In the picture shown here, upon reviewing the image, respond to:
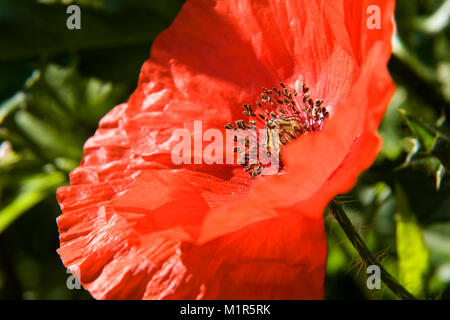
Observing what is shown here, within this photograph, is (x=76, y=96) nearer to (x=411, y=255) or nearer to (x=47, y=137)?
(x=47, y=137)

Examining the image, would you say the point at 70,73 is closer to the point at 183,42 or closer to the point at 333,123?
the point at 183,42

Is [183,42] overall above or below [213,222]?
above

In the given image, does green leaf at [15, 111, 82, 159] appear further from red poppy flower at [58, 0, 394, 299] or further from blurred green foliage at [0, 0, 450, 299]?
red poppy flower at [58, 0, 394, 299]

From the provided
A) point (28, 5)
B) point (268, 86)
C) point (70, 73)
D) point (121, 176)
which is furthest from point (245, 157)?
point (28, 5)

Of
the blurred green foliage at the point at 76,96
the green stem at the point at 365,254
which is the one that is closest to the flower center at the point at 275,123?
the blurred green foliage at the point at 76,96

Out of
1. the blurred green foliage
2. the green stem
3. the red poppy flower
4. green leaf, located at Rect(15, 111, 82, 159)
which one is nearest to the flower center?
the red poppy flower

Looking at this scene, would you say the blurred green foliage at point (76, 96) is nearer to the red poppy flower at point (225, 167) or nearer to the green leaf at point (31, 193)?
the green leaf at point (31, 193)
